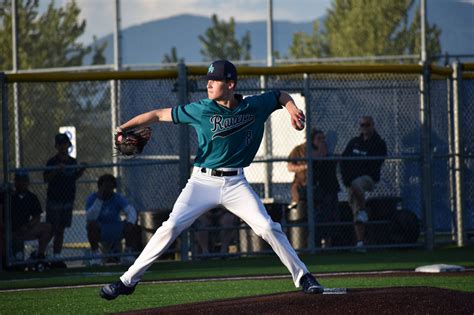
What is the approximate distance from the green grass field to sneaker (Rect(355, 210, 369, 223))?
509 millimetres

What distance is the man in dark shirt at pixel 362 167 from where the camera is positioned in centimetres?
1630

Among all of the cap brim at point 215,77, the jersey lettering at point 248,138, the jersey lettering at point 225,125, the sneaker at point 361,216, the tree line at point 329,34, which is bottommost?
the sneaker at point 361,216

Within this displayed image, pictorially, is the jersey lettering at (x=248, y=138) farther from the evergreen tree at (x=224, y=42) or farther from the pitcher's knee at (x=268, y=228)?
the evergreen tree at (x=224, y=42)

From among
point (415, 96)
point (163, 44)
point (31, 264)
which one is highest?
point (163, 44)

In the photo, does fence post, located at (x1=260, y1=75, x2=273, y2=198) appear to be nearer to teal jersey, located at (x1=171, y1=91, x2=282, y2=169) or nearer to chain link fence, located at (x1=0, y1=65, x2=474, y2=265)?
chain link fence, located at (x1=0, y1=65, x2=474, y2=265)

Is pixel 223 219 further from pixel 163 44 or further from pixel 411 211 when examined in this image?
pixel 163 44

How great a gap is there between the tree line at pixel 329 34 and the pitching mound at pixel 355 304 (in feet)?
74.8

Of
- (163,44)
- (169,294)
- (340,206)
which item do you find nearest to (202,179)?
(169,294)

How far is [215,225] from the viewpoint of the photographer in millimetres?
16391

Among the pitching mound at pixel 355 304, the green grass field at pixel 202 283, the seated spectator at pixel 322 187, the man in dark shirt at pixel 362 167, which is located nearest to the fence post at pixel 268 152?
the seated spectator at pixel 322 187

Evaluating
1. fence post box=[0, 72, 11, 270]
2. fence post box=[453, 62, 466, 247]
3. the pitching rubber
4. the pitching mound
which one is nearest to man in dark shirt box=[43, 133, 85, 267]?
fence post box=[0, 72, 11, 270]

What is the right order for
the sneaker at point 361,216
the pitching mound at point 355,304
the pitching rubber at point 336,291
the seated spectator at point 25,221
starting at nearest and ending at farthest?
the pitching mound at point 355,304, the pitching rubber at point 336,291, the seated spectator at point 25,221, the sneaker at point 361,216

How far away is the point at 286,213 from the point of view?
16609 mm

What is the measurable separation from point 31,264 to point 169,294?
4247 millimetres
